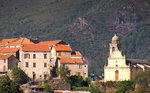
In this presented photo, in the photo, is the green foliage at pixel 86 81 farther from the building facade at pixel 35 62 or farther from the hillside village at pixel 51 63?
the building facade at pixel 35 62

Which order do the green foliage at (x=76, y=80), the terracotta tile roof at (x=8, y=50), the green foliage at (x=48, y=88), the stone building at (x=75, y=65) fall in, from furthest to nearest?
the stone building at (x=75, y=65) < the terracotta tile roof at (x=8, y=50) < the green foliage at (x=76, y=80) < the green foliage at (x=48, y=88)

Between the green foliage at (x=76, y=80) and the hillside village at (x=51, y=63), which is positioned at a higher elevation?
the hillside village at (x=51, y=63)

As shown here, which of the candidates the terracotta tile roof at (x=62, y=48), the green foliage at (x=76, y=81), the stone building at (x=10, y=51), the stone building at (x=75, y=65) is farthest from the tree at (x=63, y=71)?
the stone building at (x=10, y=51)

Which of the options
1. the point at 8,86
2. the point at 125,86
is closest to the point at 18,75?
the point at 8,86

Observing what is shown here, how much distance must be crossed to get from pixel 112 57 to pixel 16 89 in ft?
75.9

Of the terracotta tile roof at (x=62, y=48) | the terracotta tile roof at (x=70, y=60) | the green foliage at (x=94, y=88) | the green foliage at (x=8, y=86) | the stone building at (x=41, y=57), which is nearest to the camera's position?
the green foliage at (x=8, y=86)

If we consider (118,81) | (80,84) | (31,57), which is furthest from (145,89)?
(31,57)

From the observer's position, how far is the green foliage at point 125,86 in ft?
344

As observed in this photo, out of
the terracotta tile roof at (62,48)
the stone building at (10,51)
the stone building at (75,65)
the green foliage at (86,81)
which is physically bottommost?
the green foliage at (86,81)

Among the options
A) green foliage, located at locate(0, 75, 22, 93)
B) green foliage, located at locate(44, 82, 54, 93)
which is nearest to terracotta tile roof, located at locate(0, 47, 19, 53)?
green foliage, located at locate(0, 75, 22, 93)

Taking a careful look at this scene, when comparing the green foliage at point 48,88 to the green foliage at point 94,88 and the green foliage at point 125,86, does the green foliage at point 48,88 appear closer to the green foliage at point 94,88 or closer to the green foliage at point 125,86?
the green foliage at point 94,88

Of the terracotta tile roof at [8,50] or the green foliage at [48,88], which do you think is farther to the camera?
the terracotta tile roof at [8,50]

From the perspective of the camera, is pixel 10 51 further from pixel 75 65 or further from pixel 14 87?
pixel 14 87

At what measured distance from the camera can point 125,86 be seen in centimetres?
10544
